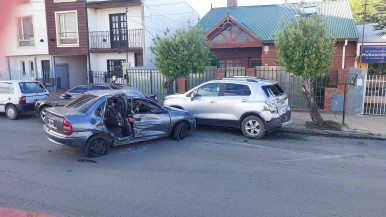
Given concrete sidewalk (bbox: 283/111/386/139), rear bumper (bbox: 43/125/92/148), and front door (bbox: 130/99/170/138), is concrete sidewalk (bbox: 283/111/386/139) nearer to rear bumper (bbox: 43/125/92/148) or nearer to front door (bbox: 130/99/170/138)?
front door (bbox: 130/99/170/138)

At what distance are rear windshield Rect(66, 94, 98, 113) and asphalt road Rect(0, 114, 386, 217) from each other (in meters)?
1.08

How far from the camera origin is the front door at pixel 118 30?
2021 cm

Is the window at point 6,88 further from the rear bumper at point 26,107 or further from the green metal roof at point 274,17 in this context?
the green metal roof at point 274,17

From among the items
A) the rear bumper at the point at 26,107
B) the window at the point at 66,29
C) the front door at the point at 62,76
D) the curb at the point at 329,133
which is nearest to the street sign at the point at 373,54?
the curb at the point at 329,133

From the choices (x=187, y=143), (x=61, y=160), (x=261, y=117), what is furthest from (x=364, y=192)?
(x=61, y=160)

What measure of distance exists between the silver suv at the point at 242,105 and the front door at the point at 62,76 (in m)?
15.0

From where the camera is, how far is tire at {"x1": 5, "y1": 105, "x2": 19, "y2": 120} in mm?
11633

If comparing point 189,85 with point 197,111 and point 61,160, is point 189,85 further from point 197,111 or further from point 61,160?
point 61,160

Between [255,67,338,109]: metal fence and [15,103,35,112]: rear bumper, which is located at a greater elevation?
[255,67,338,109]: metal fence

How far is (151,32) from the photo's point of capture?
1994cm

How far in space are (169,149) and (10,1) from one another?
20.4 feet

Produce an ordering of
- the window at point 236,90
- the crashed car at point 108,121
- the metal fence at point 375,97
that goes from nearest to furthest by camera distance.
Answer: the crashed car at point 108,121
the window at point 236,90
the metal fence at point 375,97

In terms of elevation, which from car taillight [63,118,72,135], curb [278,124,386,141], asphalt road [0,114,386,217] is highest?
car taillight [63,118,72,135]

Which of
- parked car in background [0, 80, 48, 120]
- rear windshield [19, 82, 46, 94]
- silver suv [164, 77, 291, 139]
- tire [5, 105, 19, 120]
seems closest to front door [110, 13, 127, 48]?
rear windshield [19, 82, 46, 94]
